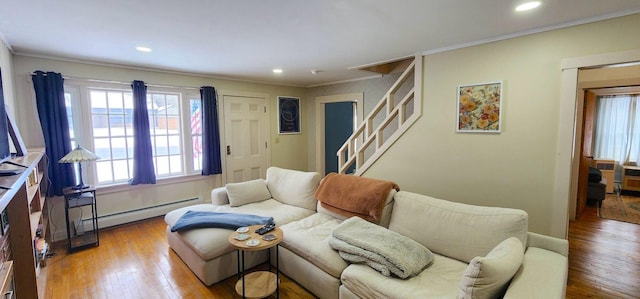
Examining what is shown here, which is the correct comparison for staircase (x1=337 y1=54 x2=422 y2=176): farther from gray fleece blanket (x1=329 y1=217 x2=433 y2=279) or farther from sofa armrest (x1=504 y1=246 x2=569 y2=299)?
sofa armrest (x1=504 y1=246 x2=569 y2=299)

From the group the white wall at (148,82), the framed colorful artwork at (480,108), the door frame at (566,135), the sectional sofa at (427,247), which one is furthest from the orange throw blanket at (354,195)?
the white wall at (148,82)

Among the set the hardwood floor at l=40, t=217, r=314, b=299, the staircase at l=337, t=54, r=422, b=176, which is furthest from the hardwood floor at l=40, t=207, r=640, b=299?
the staircase at l=337, t=54, r=422, b=176

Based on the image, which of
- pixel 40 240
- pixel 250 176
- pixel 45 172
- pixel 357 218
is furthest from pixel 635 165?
pixel 45 172

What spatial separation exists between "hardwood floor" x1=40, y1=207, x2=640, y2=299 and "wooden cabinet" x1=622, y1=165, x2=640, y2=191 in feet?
8.25

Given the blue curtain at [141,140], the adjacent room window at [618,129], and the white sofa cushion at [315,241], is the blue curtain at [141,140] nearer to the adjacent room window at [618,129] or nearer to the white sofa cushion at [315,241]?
the white sofa cushion at [315,241]

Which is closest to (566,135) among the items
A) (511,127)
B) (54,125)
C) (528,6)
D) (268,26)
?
(511,127)

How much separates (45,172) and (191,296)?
2475mm

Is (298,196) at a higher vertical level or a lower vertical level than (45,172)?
lower

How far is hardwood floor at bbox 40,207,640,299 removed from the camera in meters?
2.36

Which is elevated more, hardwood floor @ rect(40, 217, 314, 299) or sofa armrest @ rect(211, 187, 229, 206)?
sofa armrest @ rect(211, 187, 229, 206)

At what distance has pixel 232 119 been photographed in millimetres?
4863

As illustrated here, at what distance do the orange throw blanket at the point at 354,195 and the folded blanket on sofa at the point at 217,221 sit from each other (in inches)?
26.4

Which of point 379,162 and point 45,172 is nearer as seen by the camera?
point 45,172

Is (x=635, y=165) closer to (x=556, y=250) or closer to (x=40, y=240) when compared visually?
(x=556, y=250)
